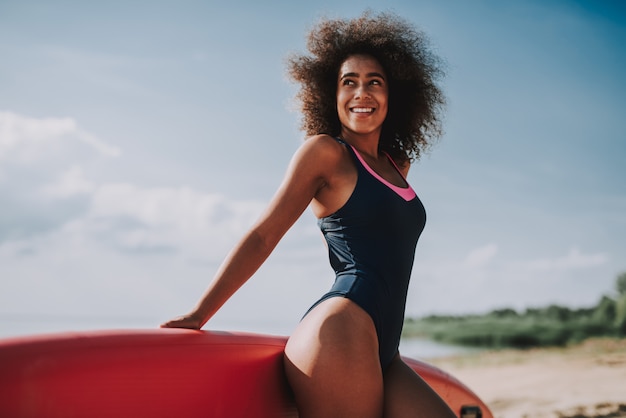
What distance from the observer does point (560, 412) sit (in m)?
6.92

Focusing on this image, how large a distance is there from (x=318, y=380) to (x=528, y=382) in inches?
361

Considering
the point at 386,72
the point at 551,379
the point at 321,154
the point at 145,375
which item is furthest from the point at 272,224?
the point at 551,379

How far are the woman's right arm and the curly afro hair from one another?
0.59 meters

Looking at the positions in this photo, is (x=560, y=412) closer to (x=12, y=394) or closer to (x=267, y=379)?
(x=267, y=379)

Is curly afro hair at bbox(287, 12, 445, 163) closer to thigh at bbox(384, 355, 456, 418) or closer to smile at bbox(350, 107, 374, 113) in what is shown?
smile at bbox(350, 107, 374, 113)

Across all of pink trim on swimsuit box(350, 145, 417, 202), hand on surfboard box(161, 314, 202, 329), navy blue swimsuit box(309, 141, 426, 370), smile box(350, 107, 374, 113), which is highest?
smile box(350, 107, 374, 113)

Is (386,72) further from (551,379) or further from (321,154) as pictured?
(551,379)

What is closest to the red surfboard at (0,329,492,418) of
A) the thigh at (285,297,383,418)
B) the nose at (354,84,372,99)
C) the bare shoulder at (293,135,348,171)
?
the thigh at (285,297,383,418)

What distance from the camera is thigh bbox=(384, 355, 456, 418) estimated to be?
1774 millimetres

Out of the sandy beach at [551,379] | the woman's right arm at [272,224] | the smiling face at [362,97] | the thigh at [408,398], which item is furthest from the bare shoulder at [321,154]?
the sandy beach at [551,379]

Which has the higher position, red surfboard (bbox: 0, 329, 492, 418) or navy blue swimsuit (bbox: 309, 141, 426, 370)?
navy blue swimsuit (bbox: 309, 141, 426, 370)

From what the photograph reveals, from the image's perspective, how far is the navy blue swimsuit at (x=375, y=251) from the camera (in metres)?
1.77

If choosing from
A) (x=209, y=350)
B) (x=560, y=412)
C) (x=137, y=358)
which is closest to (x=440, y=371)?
(x=209, y=350)

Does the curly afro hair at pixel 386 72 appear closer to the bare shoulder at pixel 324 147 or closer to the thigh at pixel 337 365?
the bare shoulder at pixel 324 147
